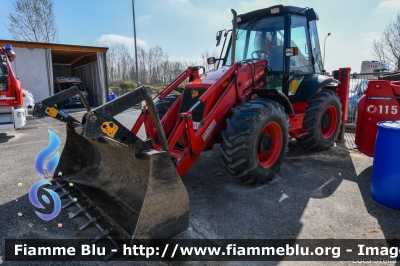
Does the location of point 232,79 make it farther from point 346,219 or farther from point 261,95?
point 346,219

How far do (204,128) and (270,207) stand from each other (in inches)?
51.3

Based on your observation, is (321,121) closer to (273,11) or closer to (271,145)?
(271,145)

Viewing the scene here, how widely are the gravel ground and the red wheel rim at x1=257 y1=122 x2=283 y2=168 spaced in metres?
0.36

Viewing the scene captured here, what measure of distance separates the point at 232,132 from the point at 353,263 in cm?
189

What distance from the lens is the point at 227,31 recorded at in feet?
17.3

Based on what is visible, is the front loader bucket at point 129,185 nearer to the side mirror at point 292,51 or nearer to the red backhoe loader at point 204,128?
the red backhoe loader at point 204,128

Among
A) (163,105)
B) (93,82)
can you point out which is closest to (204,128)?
(163,105)

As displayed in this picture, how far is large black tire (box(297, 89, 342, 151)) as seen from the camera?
5.38 metres

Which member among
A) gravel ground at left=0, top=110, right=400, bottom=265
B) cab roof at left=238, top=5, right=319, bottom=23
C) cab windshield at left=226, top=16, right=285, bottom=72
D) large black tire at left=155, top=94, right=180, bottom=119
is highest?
cab roof at left=238, top=5, right=319, bottom=23

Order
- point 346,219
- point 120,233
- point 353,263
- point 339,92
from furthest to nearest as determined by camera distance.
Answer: point 339,92
point 346,219
point 120,233
point 353,263

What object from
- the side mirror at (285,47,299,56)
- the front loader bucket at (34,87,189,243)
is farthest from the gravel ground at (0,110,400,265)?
the side mirror at (285,47,299,56)

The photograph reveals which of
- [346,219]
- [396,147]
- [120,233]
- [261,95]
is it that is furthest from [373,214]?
[120,233]

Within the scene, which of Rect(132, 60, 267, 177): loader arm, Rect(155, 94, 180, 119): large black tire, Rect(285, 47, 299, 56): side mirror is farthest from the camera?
Rect(155, 94, 180, 119): large black tire

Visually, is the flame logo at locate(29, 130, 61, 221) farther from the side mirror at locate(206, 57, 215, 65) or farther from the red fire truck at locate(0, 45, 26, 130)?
the red fire truck at locate(0, 45, 26, 130)
